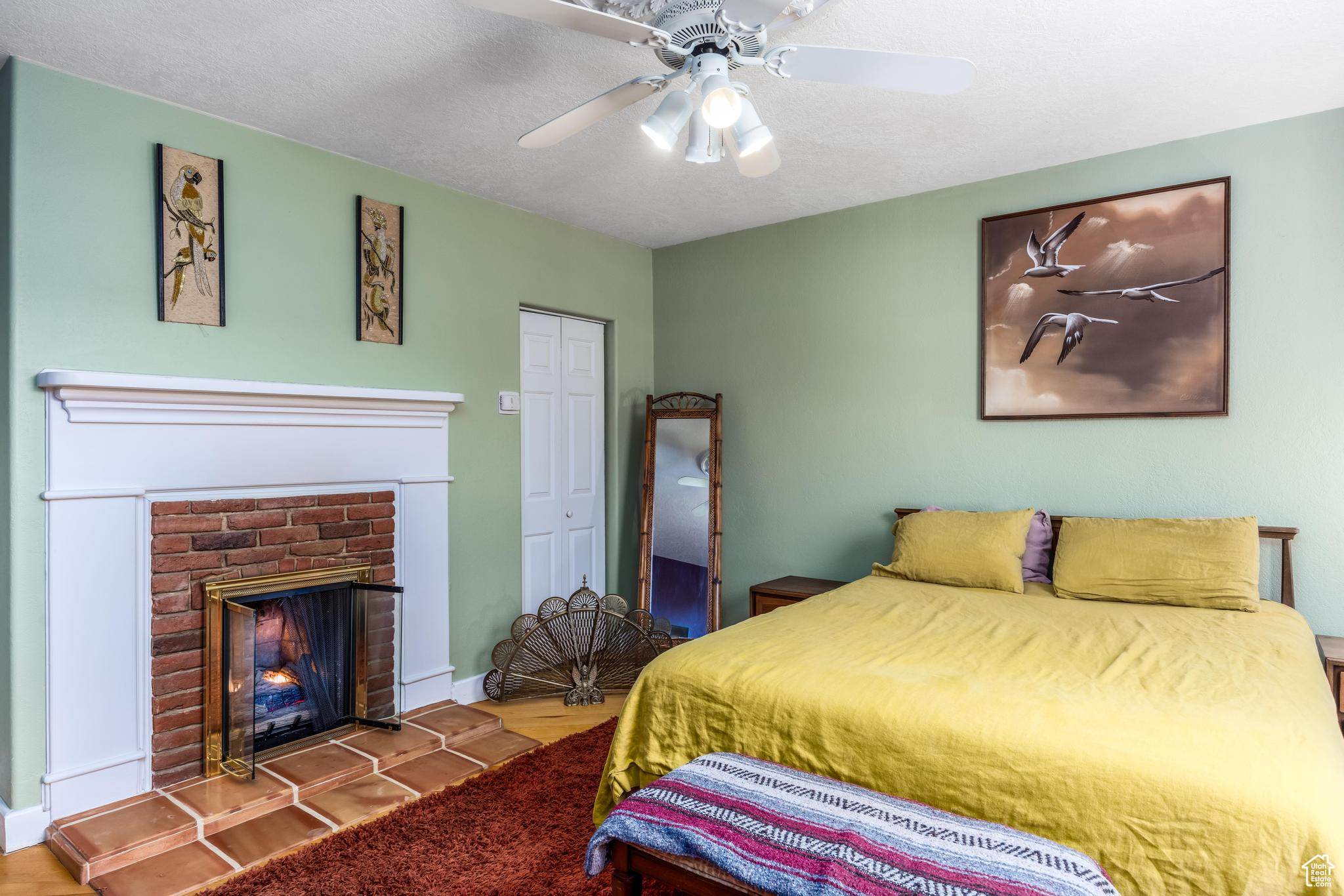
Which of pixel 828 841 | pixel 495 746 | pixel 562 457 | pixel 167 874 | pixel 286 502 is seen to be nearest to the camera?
pixel 828 841

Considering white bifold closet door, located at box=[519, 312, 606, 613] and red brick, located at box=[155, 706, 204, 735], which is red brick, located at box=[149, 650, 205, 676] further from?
white bifold closet door, located at box=[519, 312, 606, 613]

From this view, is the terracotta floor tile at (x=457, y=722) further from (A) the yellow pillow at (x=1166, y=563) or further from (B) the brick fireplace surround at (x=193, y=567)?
(A) the yellow pillow at (x=1166, y=563)

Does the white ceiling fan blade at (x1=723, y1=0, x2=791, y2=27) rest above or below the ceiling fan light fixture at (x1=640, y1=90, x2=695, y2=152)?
above

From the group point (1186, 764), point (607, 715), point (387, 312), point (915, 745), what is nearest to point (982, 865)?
point (915, 745)

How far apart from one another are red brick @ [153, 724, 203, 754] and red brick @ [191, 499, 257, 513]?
30.2 inches

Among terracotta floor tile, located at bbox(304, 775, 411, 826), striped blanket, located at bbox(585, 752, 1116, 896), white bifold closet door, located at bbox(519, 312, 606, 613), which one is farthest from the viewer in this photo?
white bifold closet door, located at bbox(519, 312, 606, 613)

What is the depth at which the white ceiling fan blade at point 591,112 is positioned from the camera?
197 cm

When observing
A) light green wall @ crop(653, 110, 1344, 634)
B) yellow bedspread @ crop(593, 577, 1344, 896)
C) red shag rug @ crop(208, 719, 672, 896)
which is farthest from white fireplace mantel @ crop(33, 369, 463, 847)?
light green wall @ crop(653, 110, 1344, 634)

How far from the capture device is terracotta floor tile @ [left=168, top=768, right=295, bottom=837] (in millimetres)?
2430

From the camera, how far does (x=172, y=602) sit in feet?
8.69

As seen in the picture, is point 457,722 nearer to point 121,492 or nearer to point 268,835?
point 268,835

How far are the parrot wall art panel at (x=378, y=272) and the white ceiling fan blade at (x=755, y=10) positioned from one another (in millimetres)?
2095

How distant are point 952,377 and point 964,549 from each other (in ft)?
2.99

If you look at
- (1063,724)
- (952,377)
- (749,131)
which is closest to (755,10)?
(749,131)
